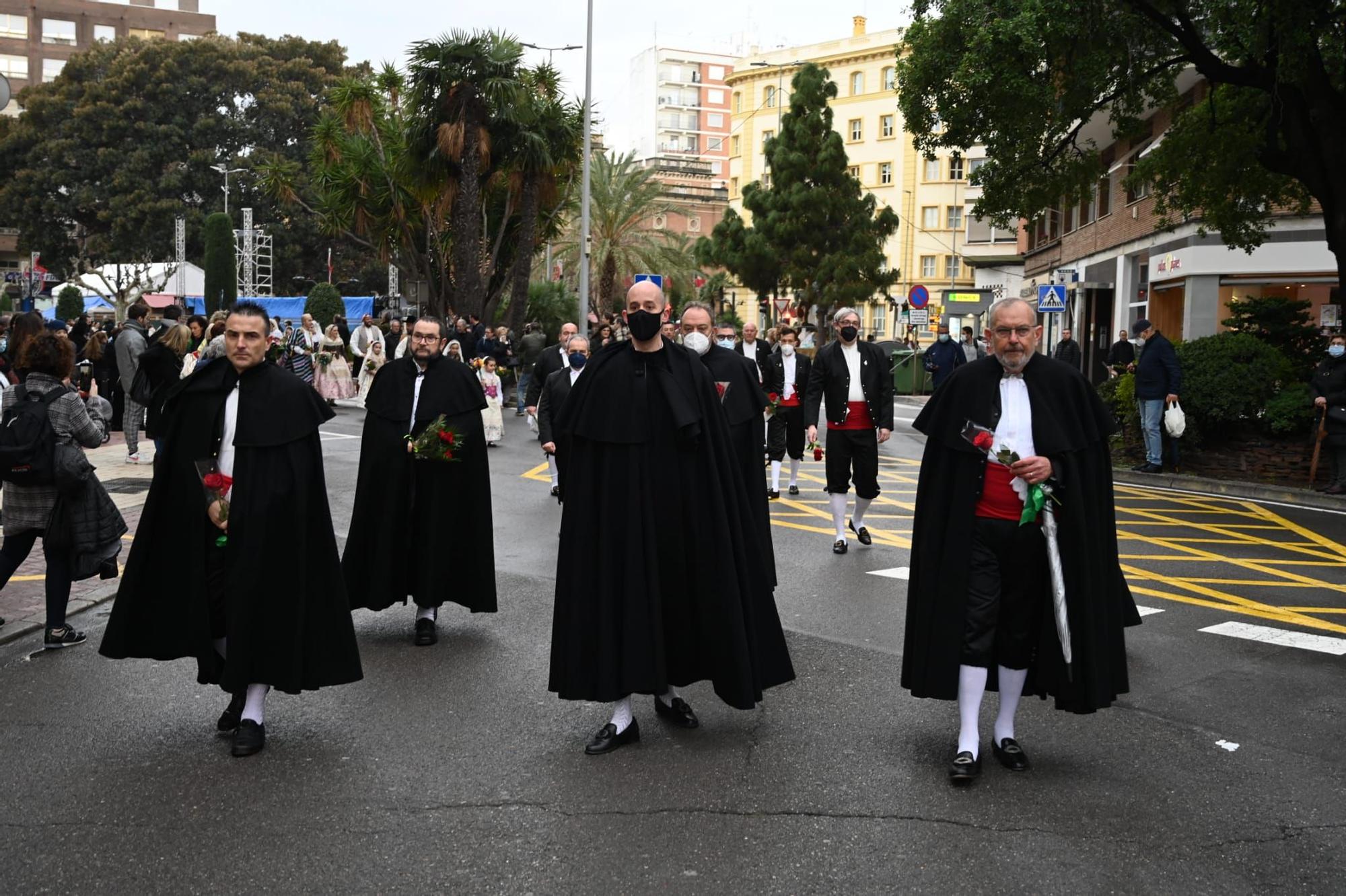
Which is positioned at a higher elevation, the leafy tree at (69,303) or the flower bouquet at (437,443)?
the leafy tree at (69,303)

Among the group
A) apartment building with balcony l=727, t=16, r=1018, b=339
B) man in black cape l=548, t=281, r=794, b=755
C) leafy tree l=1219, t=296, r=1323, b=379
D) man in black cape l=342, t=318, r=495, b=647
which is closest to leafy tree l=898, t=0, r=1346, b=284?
leafy tree l=1219, t=296, r=1323, b=379

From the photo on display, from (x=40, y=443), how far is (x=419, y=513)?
2005mm

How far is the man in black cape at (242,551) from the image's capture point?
5516 millimetres

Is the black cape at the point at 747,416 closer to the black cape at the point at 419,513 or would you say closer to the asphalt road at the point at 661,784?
the asphalt road at the point at 661,784

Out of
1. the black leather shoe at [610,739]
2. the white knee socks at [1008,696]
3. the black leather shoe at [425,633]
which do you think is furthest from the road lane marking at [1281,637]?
the black leather shoe at [425,633]

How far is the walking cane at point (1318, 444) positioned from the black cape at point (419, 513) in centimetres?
1125

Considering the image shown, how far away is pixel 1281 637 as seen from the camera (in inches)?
313

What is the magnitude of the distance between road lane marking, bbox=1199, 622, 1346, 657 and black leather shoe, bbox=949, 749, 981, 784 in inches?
135

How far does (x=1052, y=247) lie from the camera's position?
47469 mm

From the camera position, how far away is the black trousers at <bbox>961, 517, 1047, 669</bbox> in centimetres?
522

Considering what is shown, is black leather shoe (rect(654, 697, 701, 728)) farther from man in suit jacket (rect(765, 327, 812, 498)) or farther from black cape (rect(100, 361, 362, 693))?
man in suit jacket (rect(765, 327, 812, 498))

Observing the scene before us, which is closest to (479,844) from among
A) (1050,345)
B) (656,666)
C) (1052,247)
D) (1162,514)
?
(656,666)

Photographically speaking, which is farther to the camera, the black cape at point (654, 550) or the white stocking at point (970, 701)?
the black cape at point (654, 550)

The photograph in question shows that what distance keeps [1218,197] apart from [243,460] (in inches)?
713
